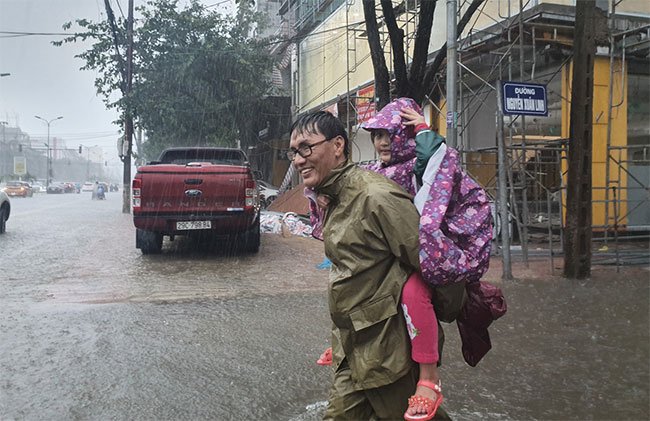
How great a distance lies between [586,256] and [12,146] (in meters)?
89.4

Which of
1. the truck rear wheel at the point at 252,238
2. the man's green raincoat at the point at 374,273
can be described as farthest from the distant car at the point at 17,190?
the man's green raincoat at the point at 374,273

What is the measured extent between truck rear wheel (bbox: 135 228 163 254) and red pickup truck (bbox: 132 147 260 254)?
0.34 metres

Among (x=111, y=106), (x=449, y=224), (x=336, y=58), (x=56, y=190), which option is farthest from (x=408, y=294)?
(x=56, y=190)

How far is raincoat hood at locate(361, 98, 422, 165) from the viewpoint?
212 cm

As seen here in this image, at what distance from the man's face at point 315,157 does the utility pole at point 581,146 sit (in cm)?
630

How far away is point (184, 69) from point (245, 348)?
1871 cm

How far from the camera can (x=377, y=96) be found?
30.1 ft

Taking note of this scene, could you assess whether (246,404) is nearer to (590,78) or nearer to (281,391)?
(281,391)

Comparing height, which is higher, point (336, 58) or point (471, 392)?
point (336, 58)

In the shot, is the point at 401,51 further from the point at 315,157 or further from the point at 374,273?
the point at 374,273

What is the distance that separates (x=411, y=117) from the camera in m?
2.09

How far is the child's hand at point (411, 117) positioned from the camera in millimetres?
2080

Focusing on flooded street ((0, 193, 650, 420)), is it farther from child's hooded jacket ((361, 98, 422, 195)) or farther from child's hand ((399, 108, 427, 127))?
child's hand ((399, 108, 427, 127))

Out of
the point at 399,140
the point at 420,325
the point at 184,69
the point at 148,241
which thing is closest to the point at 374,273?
the point at 420,325
